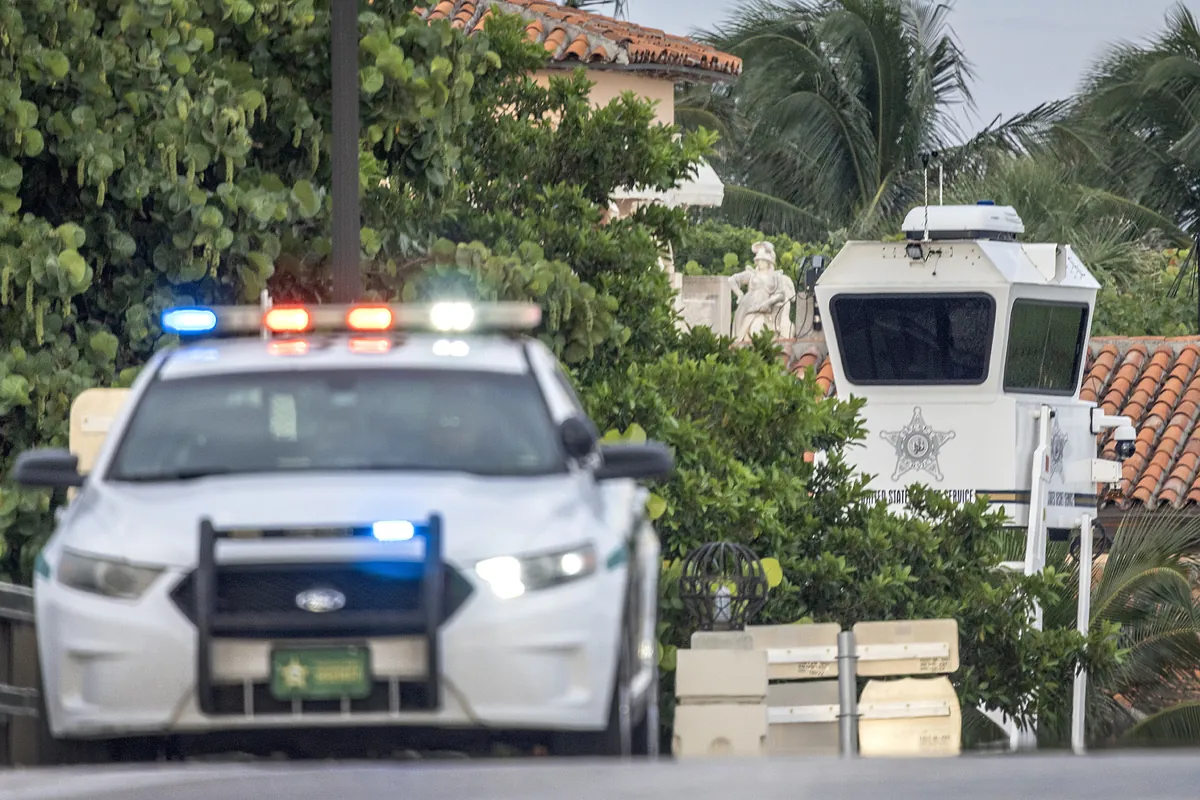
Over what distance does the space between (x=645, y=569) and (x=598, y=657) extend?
1533mm

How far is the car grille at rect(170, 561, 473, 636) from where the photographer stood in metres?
7.62

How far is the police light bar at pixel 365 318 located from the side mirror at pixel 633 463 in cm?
88

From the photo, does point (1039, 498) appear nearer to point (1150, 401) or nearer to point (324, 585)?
point (1150, 401)

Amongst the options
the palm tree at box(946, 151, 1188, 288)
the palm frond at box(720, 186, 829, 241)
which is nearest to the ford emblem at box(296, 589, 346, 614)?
the palm tree at box(946, 151, 1188, 288)

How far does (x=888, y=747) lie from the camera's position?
1459 cm

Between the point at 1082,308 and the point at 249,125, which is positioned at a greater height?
the point at 249,125

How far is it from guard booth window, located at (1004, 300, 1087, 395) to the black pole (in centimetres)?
1470

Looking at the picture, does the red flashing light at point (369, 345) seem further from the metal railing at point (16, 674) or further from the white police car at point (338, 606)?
the metal railing at point (16, 674)

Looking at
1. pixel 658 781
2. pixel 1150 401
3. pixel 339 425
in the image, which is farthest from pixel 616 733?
pixel 1150 401

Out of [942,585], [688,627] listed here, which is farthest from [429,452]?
[942,585]

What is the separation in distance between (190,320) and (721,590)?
527 cm

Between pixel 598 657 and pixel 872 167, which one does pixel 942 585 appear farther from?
pixel 872 167

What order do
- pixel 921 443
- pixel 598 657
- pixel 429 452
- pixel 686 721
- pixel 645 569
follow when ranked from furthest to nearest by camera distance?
pixel 921 443 → pixel 686 721 → pixel 645 569 → pixel 429 452 → pixel 598 657

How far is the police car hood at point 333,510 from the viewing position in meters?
7.70
